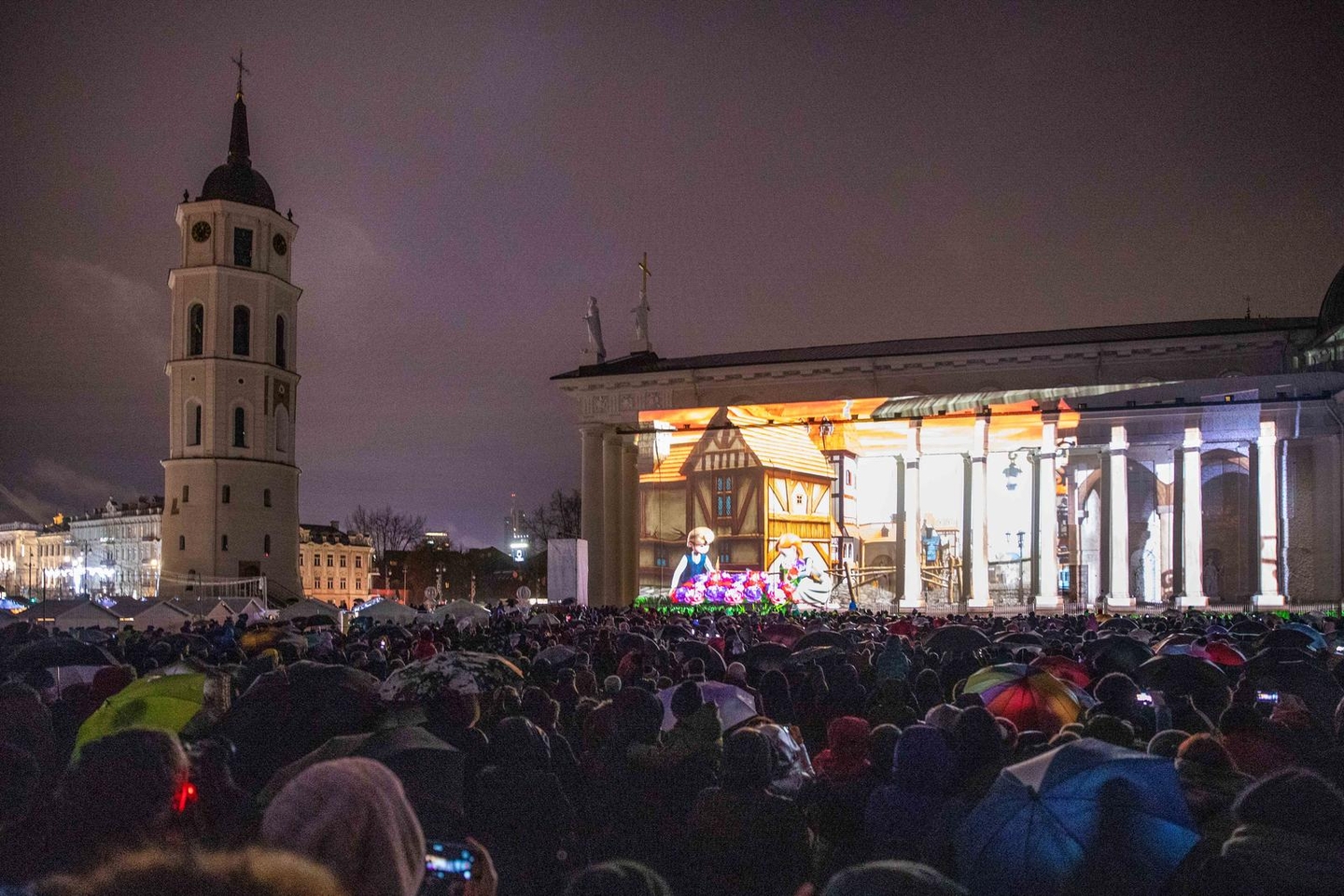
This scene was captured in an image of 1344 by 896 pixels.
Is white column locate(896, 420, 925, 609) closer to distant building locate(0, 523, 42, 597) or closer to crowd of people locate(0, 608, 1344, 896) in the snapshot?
crowd of people locate(0, 608, 1344, 896)

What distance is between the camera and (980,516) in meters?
38.5

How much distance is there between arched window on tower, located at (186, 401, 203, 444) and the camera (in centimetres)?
5647

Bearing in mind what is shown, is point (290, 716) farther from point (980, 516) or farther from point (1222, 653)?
point (980, 516)

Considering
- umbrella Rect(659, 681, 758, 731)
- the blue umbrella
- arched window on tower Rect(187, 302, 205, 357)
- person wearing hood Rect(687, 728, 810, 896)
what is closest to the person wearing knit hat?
person wearing hood Rect(687, 728, 810, 896)

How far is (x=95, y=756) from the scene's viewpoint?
12.8 feet

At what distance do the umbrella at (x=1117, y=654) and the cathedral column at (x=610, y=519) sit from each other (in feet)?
108

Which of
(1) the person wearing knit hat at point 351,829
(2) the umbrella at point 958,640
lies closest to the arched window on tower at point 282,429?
(2) the umbrella at point 958,640

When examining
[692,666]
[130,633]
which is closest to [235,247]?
[130,633]

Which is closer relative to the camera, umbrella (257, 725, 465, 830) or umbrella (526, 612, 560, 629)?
umbrella (257, 725, 465, 830)

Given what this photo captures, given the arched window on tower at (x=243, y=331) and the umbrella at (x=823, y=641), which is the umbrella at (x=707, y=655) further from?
the arched window on tower at (x=243, y=331)

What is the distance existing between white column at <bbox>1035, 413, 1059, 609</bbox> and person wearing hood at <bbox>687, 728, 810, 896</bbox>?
33.3 metres

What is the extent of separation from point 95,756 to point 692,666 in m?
7.06

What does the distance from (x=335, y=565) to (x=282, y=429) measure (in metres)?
56.8

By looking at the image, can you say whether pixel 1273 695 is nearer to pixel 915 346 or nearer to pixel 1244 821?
pixel 1244 821
